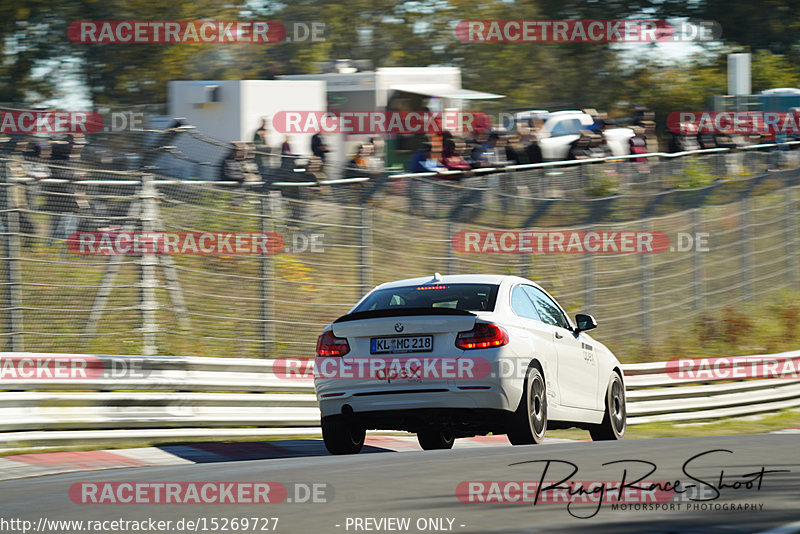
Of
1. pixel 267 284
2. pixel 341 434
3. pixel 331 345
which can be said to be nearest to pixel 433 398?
pixel 331 345

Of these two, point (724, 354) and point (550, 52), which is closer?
point (724, 354)

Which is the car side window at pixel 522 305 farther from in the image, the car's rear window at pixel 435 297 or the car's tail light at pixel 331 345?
the car's tail light at pixel 331 345

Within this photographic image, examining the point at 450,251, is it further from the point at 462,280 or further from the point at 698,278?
the point at 462,280

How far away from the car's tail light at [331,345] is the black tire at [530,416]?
4.58 feet

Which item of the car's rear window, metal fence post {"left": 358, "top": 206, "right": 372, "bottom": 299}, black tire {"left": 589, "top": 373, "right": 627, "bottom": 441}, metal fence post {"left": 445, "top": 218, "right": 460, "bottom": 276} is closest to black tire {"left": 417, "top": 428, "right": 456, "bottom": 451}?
black tire {"left": 589, "top": 373, "right": 627, "bottom": 441}

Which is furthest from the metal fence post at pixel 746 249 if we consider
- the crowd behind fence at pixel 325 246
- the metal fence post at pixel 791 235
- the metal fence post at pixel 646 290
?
the metal fence post at pixel 646 290

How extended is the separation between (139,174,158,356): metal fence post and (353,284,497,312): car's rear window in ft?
14.2

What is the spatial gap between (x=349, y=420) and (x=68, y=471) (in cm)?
214

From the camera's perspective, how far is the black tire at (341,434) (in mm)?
10352

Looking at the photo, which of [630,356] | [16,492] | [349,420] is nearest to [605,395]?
[349,420]

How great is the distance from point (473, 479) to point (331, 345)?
10.4ft

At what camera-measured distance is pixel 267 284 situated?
15.3 meters

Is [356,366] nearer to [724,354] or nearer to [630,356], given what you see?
[630,356]

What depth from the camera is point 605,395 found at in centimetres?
1224
